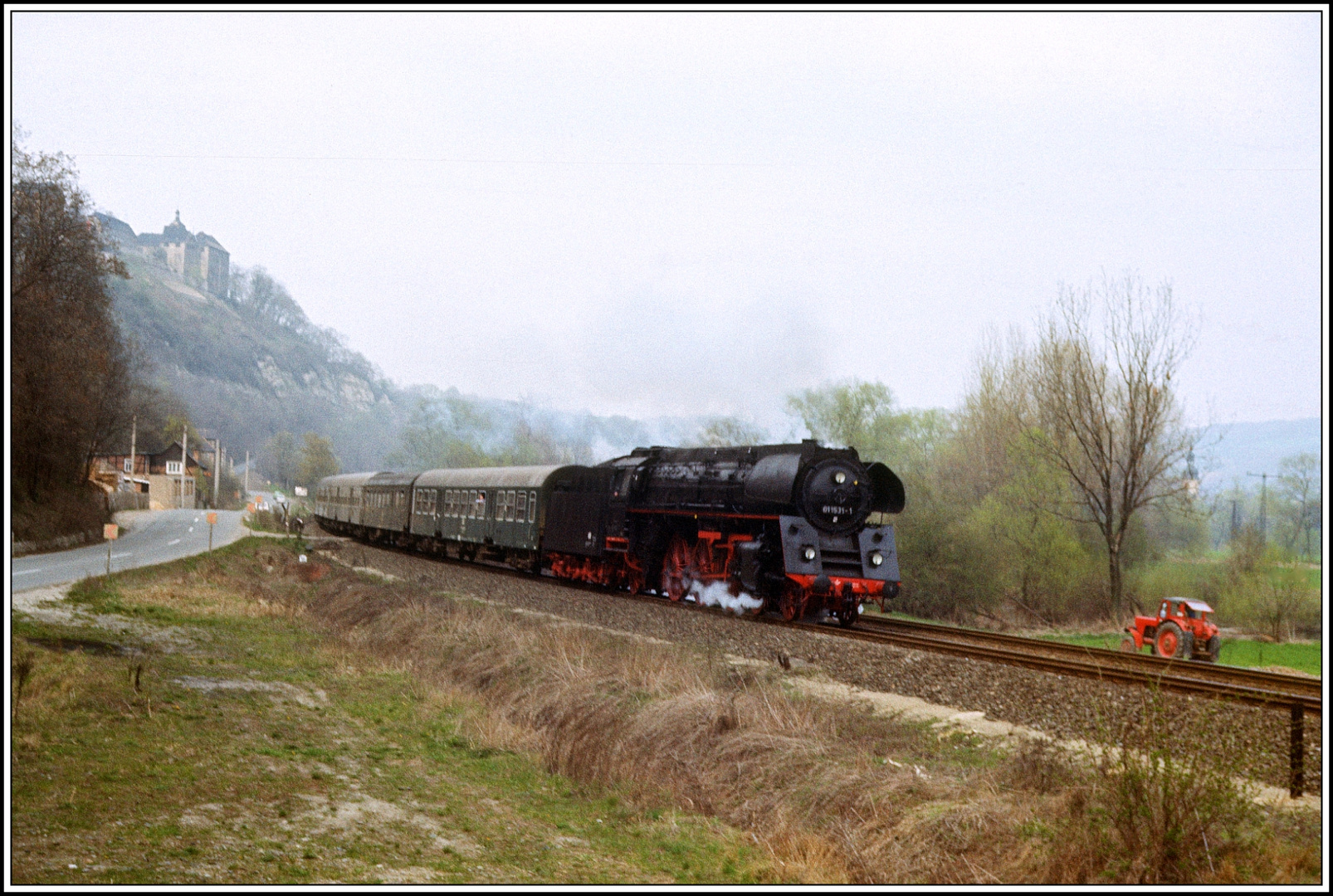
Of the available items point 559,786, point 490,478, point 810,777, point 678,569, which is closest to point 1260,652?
point 678,569

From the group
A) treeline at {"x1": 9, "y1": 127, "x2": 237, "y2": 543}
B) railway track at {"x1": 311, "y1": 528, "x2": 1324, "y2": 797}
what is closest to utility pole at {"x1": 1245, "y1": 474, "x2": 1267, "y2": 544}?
railway track at {"x1": 311, "y1": 528, "x2": 1324, "y2": 797}

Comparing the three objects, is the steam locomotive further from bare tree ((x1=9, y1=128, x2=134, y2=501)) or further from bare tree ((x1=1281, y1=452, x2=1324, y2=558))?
bare tree ((x1=9, y1=128, x2=134, y2=501))

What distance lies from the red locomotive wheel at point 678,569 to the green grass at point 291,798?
26.6ft

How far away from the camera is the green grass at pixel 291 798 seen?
741 cm

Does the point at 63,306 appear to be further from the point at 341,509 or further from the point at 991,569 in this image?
the point at 991,569

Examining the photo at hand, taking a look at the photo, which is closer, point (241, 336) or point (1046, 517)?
point (1046, 517)

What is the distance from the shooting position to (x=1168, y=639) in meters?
17.2

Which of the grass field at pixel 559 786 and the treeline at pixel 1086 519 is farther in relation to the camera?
the treeline at pixel 1086 519

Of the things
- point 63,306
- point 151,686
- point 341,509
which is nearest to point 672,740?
point 151,686

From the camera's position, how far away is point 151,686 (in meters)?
13.7

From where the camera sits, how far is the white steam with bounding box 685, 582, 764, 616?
20.0 m

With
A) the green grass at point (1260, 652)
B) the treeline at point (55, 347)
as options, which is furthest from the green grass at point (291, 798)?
the treeline at point (55, 347)

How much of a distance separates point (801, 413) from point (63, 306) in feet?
101

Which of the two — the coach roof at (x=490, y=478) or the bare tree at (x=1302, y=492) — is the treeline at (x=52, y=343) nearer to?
the coach roof at (x=490, y=478)
